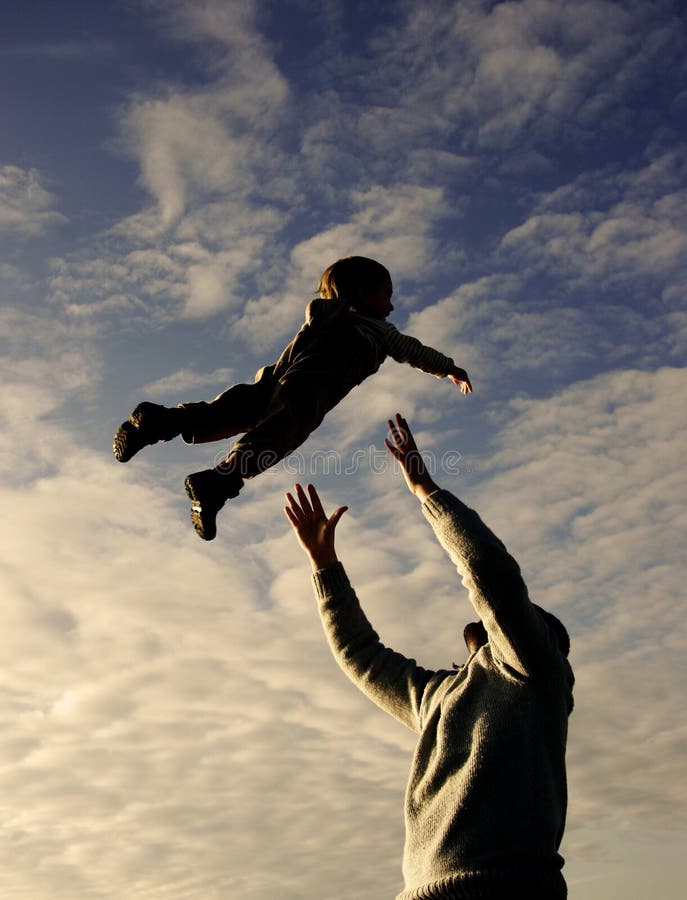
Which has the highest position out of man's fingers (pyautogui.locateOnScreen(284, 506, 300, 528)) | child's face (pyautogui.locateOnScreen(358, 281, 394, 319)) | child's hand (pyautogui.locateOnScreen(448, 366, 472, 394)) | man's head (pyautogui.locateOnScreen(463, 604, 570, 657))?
child's face (pyautogui.locateOnScreen(358, 281, 394, 319))

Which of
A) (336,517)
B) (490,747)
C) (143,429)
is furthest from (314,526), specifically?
(490,747)

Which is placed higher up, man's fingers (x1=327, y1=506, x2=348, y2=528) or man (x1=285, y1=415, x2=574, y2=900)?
man's fingers (x1=327, y1=506, x2=348, y2=528)

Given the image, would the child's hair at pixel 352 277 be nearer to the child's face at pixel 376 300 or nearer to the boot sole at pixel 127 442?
the child's face at pixel 376 300

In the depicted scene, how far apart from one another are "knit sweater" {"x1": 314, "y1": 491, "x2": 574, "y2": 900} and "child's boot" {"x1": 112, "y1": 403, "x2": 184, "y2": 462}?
156 cm

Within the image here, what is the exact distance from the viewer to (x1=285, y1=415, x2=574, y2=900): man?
2986mm

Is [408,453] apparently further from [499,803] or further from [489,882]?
[489,882]

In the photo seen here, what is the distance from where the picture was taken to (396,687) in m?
3.92

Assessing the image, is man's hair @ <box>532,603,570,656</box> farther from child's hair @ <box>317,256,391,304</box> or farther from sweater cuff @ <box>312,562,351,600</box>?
child's hair @ <box>317,256,391,304</box>

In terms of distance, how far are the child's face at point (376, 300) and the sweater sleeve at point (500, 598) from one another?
1731 mm

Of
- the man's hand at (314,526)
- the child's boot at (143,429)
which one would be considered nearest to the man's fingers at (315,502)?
the man's hand at (314,526)

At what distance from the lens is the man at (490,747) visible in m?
2.99

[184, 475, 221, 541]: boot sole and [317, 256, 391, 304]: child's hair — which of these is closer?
[184, 475, 221, 541]: boot sole

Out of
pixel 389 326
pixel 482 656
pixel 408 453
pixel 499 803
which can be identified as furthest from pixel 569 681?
pixel 389 326

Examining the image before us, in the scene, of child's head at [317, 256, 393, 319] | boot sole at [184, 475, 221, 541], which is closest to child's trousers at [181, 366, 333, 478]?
boot sole at [184, 475, 221, 541]
